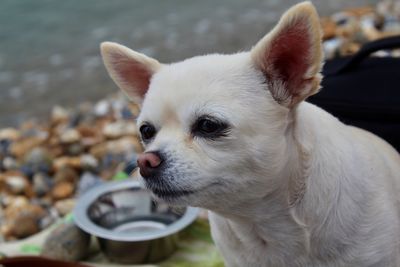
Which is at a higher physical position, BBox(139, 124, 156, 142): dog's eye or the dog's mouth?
BBox(139, 124, 156, 142): dog's eye

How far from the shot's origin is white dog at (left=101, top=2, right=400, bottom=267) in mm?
1468

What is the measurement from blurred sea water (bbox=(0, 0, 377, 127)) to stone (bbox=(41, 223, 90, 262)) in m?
2.21

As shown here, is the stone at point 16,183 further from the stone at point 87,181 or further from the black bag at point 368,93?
the black bag at point 368,93

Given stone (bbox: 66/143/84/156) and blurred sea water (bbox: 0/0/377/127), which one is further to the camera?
blurred sea water (bbox: 0/0/377/127)

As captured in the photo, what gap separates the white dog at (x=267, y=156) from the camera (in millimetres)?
1468

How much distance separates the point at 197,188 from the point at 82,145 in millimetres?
2369

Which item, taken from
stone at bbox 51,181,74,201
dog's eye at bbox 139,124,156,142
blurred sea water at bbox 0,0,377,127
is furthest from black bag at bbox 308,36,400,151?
blurred sea water at bbox 0,0,377,127

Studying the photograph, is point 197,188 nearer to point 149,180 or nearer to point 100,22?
point 149,180

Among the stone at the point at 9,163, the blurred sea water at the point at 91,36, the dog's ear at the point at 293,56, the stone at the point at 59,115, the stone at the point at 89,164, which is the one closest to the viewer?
the dog's ear at the point at 293,56

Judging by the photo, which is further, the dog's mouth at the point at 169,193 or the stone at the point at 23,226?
the stone at the point at 23,226

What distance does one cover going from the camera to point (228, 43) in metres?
5.48

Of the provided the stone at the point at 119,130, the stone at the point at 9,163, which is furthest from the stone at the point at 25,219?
the stone at the point at 119,130

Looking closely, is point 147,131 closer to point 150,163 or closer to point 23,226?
point 150,163

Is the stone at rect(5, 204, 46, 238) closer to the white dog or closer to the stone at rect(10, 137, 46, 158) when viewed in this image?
the stone at rect(10, 137, 46, 158)
